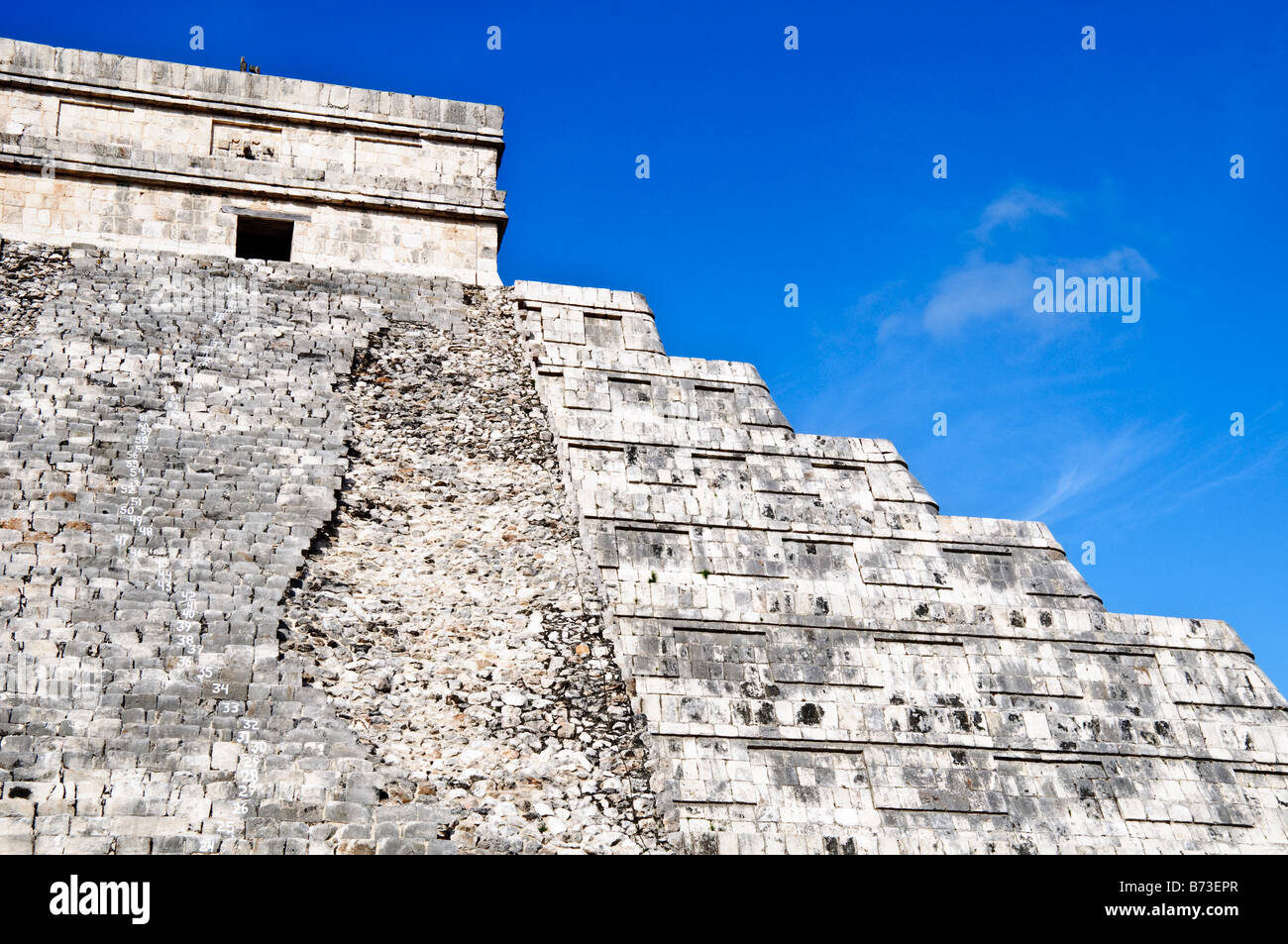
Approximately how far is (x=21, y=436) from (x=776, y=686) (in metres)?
5.80

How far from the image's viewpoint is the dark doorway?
13828 mm

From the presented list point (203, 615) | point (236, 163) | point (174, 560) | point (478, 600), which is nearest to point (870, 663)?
point (478, 600)

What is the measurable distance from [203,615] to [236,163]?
672cm

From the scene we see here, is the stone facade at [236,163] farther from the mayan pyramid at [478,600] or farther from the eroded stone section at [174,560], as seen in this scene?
the eroded stone section at [174,560]

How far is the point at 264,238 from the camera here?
14.2 metres

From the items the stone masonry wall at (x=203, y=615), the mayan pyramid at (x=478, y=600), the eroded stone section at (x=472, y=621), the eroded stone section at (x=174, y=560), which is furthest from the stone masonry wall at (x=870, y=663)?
the eroded stone section at (x=174, y=560)

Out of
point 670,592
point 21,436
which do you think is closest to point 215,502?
point 21,436

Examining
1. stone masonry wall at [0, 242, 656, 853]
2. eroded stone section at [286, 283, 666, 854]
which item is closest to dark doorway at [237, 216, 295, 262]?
stone masonry wall at [0, 242, 656, 853]

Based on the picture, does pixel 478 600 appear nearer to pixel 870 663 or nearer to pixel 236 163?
pixel 870 663

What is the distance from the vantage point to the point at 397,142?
14.7m

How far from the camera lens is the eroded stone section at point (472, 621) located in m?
8.23

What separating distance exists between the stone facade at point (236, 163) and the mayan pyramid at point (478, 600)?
63 mm
